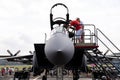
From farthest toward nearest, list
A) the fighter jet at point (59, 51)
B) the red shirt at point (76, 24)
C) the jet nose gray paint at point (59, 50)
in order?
the red shirt at point (76, 24) < the fighter jet at point (59, 51) < the jet nose gray paint at point (59, 50)

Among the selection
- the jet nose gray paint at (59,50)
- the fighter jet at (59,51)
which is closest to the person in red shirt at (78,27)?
the fighter jet at (59,51)

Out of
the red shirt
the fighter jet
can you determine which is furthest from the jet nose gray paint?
the red shirt

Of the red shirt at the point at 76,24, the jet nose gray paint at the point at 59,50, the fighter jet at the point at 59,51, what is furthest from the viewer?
the red shirt at the point at 76,24

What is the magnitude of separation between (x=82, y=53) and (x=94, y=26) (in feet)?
7.57

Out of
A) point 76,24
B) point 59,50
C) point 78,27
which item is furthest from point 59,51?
point 78,27

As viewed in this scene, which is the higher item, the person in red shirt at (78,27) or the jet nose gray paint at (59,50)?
the person in red shirt at (78,27)

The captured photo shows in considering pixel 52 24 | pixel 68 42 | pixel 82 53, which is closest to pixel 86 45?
pixel 82 53

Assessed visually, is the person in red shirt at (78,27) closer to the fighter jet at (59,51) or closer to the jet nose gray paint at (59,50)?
the fighter jet at (59,51)

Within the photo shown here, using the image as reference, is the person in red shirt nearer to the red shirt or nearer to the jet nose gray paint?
the red shirt

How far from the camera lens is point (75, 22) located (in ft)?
42.4

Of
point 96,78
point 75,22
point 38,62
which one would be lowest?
point 96,78

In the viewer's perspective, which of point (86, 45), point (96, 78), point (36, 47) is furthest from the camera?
point (96, 78)

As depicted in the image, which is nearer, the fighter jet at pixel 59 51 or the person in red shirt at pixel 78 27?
the fighter jet at pixel 59 51

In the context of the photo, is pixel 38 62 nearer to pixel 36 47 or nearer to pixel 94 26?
pixel 36 47
